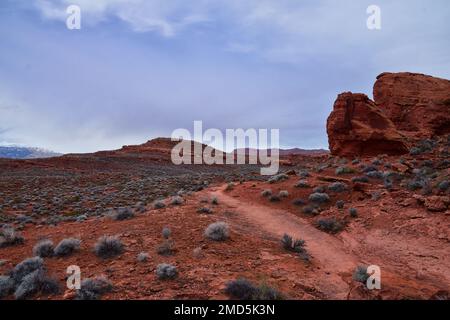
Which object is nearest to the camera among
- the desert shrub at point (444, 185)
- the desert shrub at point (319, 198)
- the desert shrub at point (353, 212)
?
the desert shrub at point (444, 185)

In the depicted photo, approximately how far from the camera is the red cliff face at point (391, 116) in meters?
Result: 25.5

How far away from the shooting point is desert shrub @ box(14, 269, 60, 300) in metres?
6.01

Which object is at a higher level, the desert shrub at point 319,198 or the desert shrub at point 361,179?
the desert shrub at point 361,179

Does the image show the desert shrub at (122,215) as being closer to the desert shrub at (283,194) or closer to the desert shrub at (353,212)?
the desert shrub at (283,194)

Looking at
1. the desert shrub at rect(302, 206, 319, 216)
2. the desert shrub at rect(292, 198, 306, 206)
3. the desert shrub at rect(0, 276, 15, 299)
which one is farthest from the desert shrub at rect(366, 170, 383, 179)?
the desert shrub at rect(0, 276, 15, 299)

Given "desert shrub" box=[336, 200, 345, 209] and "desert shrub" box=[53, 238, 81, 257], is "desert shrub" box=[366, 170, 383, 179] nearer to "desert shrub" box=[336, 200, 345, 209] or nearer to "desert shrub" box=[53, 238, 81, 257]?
"desert shrub" box=[336, 200, 345, 209]

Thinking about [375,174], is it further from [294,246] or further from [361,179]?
[294,246]

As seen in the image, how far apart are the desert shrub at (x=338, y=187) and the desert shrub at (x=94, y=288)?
38.6ft

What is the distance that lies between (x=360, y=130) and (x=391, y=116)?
12.9 m

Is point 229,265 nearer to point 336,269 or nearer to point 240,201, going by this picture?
point 336,269

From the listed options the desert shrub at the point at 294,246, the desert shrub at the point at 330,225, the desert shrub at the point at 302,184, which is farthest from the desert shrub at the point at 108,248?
the desert shrub at the point at 302,184

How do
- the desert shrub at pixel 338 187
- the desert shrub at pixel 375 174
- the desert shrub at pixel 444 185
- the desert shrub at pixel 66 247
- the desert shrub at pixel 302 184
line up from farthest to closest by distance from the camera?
the desert shrub at pixel 302 184 < the desert shrub at pixel 375 174 < the desert shrub at pixel 338 187 < the desert shrub at pixel 444 185 < the desert shrub at pixel 66 247
